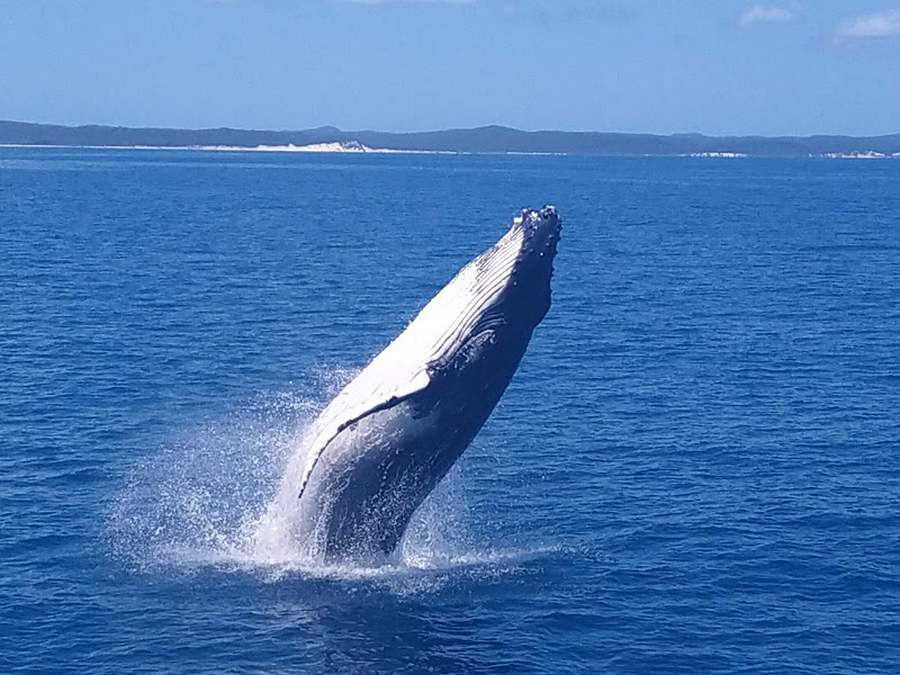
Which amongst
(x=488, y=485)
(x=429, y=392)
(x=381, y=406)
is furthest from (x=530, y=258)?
(x=488, y=485)

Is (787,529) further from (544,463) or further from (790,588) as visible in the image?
(544,463)

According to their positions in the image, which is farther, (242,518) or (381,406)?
(242,518)

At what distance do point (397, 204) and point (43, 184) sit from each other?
55195 millimetres

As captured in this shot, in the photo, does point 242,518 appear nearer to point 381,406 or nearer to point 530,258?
point 381,406

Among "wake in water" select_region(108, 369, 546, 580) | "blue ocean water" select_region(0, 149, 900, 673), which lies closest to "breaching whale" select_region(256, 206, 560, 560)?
"wake in water" select_region(108, 369, 546, 580)

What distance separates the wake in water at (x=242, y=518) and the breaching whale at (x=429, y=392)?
91cm

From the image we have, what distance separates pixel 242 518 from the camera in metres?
32.5

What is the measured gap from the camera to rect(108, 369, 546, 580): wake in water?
92.8 ft

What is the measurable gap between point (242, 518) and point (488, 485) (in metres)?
7.08

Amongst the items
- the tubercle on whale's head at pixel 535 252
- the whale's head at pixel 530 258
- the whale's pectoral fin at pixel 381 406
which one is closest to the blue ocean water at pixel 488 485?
the whale's pectoral fin at pixel 381 406

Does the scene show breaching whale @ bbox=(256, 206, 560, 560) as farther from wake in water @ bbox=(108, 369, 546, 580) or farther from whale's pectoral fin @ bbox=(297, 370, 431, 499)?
wake in water @ bbox=(108, 369, 546, 580)

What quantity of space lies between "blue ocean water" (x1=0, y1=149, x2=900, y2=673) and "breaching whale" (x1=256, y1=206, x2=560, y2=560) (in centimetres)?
373

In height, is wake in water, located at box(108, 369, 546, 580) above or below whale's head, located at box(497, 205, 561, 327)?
below

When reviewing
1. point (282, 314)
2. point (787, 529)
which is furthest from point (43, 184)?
point (787, 529)
